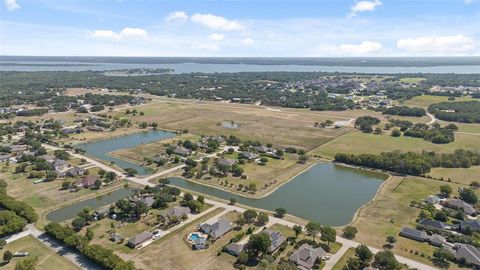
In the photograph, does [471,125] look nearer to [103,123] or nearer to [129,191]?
[129,191]

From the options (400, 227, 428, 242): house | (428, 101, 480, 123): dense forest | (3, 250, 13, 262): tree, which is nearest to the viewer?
(3, 250, 13, 262): tree

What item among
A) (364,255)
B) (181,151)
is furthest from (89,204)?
(364,255)

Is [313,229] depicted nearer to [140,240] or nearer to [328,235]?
[328,235]

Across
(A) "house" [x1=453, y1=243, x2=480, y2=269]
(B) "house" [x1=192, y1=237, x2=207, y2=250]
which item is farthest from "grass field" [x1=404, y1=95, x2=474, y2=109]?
(B) "house" [x1=192, y1=237, x2=207, y2=250]

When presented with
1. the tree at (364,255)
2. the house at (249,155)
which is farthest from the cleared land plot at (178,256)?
the house at (249,155)

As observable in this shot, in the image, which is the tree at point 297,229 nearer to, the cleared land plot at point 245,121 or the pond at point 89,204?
the pond at point 89,204

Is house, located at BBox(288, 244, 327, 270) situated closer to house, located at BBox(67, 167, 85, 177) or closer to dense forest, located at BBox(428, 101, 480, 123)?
house, located at BBox(67, 167, 85, 177)
